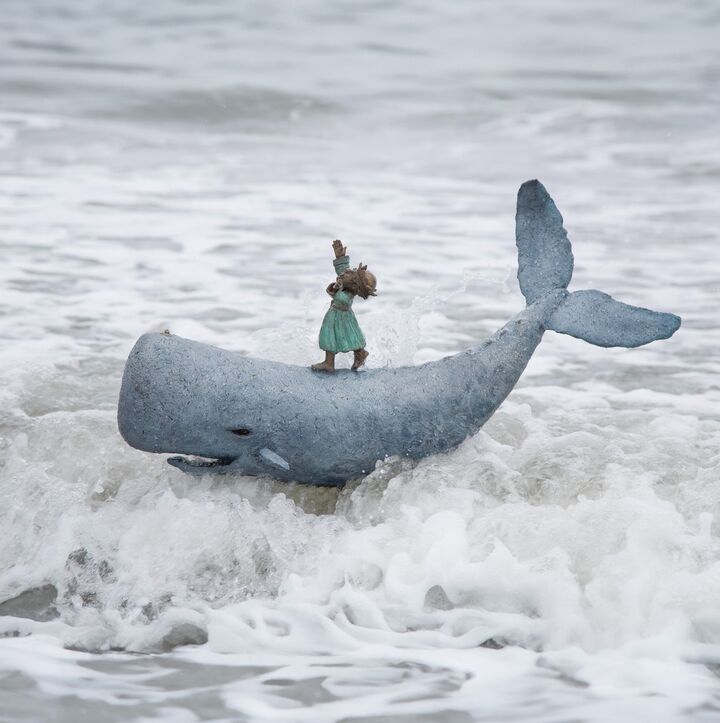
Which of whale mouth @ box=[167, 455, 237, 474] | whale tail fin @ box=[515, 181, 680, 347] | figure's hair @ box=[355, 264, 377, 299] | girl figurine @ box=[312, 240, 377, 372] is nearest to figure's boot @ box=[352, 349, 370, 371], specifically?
girl figurine @ box=[312, 240, 377, 372]

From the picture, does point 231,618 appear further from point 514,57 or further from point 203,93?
point 514,57

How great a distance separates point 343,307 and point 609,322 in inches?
40.9

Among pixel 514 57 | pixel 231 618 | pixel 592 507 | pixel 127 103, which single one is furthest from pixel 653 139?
pixel 231 618

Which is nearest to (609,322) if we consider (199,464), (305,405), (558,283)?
(558,283)

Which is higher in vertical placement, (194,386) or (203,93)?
(203,93)

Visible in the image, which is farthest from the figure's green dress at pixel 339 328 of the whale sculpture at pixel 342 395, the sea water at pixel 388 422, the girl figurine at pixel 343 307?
the sea water at pixel 388 422

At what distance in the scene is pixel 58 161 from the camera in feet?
42.3

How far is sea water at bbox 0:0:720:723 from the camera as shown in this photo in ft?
12.8

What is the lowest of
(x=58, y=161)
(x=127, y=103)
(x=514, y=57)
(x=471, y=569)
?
(x=471, y=569)

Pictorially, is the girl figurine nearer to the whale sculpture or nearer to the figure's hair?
the figure's hair

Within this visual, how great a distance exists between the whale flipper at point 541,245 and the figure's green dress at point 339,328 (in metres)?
0.79

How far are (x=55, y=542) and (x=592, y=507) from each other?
209cm

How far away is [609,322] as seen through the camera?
471 cm

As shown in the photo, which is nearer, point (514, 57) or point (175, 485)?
point (175, 485)
